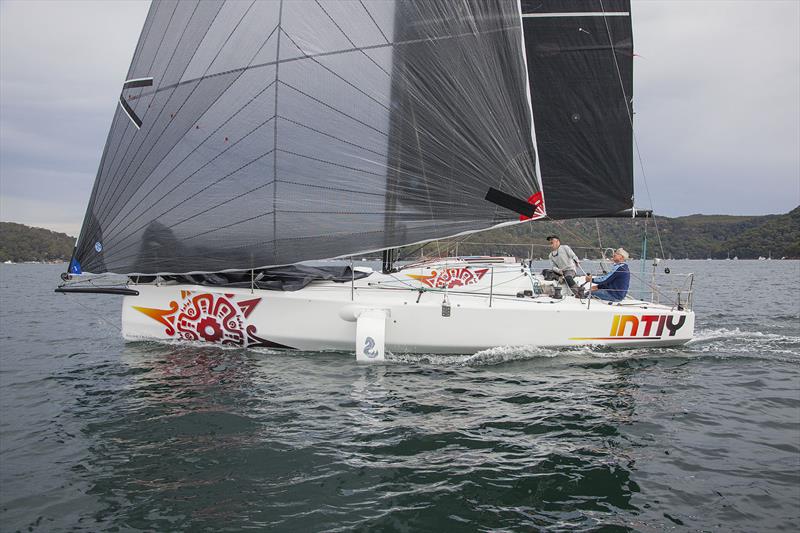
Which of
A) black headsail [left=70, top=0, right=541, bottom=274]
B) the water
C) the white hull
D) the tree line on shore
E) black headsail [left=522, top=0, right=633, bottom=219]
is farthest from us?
the tree line on shore

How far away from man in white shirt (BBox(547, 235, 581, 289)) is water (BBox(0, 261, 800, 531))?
1.90m

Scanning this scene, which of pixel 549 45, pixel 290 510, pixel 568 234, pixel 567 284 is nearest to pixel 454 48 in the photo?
pixel 549 45

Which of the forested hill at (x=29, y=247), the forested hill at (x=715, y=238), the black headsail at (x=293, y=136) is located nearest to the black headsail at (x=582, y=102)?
the black headsail at (x=293, y=136)

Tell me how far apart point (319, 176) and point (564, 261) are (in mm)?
4917

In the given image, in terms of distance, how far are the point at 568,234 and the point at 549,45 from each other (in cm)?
434

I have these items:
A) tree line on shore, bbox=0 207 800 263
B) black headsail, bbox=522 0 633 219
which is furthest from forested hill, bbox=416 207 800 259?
black headsail, bbox=522 0 633 219

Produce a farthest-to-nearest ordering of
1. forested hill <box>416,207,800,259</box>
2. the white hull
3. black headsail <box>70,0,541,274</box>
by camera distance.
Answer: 1. forested hill <box>416,207,800,259</box>
2. the white hull
3. black headsail <box>70,0,541,274</box>

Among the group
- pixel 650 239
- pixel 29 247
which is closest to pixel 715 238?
pixel 650 239

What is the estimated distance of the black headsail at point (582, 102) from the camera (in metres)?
9.75

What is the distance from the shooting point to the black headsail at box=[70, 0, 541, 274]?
25.0 feet

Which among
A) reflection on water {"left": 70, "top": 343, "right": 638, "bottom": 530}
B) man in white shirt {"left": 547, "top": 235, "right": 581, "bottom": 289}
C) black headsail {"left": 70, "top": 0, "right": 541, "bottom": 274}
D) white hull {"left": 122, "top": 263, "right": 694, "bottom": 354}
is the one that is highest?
black headsail {"left": 70, "top": 0, "right": 541, "bottom": 274}

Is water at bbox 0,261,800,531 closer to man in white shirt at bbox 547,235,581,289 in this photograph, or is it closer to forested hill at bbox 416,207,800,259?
man in white shirt at bbox 547,235,581,289

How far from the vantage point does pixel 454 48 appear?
828 cm

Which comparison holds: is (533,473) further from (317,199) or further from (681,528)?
(317,199)
